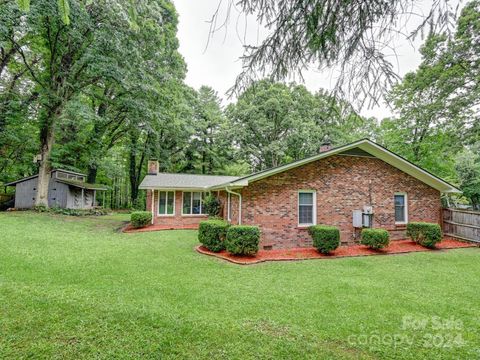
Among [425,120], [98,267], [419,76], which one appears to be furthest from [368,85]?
[425,120]

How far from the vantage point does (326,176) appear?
10.3 m

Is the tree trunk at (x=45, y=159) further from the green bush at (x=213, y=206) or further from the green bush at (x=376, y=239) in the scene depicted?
the green bush at (x=376, y=239)

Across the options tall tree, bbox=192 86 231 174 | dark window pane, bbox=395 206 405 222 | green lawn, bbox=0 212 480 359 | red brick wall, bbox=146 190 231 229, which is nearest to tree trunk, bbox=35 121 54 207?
red brick wall, bbox=146 190 231 229

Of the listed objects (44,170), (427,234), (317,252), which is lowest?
(317,252)

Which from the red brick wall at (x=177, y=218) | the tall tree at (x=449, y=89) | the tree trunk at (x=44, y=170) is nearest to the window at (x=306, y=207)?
the tall tree at (x=449, y=89)

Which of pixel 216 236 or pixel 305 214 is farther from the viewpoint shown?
pixel 305 214

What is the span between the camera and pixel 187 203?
16.5 meters

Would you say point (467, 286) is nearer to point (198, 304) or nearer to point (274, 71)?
point (198, 304)

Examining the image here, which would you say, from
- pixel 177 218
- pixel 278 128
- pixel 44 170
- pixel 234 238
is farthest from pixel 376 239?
pixel 44 170

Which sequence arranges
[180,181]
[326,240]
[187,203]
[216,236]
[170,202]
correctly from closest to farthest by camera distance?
[326,240]
[216,236]
[170,202]
[187,203]
[180,181]

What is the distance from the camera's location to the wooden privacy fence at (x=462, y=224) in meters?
10.5

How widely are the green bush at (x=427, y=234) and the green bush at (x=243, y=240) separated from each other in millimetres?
6771

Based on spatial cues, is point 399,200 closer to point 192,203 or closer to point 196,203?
point 196,203

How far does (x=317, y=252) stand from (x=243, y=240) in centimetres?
293
